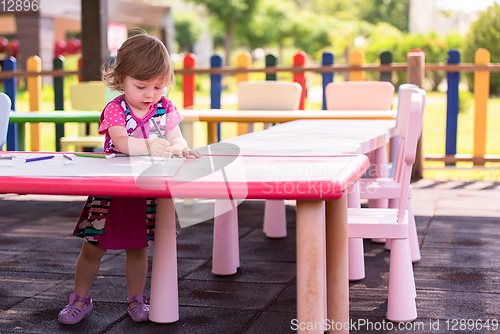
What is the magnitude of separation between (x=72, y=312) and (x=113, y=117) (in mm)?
795

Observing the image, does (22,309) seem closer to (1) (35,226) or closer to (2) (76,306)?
(2) (76,306)

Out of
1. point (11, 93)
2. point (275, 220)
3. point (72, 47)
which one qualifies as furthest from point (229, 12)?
point (275, 220)

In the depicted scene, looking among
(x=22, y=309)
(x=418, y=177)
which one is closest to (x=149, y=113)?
(x=22, y=309)

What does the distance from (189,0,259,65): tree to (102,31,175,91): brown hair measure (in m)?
30.1

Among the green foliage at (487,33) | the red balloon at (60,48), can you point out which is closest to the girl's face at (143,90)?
the green foliage at (487,33)

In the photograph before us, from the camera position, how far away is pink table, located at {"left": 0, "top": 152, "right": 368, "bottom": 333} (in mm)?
1532

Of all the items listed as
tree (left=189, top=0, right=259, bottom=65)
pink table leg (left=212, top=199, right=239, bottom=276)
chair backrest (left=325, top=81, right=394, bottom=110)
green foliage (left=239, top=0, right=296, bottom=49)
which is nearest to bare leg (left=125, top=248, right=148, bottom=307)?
pink table leg (left=212, top=199, right=239, bottom=276)

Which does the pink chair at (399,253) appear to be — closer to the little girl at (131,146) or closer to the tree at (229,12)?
the little girl at (131,146)

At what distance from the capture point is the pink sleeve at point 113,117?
2.27m

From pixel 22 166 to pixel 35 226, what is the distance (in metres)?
2.56

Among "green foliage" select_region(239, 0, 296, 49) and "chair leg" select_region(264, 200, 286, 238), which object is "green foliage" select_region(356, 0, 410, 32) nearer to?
"green foliage" select_region(239, 0, 296, 49)

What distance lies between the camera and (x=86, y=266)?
2.39m

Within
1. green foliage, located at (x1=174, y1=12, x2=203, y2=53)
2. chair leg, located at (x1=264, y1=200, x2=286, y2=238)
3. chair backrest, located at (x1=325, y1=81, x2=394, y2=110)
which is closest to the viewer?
chair leg, located at (x1=264, y1=200, x2=286, y2=238)

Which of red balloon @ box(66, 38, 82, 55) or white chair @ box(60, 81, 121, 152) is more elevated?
red balloon @ box(66, 38, 82, 55)
